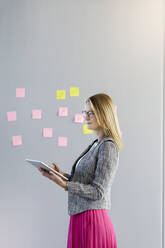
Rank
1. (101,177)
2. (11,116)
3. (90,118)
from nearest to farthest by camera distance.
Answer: (101,177)
(90,118)
(11,116)

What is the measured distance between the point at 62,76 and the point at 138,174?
3.18ft

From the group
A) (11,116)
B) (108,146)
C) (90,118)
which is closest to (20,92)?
(11,116)

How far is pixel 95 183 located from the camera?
1.50m

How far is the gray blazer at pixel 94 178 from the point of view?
1.50m

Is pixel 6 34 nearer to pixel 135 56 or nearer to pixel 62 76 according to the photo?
pixel 62 76

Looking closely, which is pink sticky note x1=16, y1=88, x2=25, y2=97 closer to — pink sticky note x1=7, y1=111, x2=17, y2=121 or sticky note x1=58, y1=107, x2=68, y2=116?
pink sticky note x1=7, y1=111, x2=17, y2=121

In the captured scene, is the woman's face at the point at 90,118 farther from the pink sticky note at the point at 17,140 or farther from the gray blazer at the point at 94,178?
the pink sticky note at the point at 17,140

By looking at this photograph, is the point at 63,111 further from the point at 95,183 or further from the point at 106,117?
the point at 95,183

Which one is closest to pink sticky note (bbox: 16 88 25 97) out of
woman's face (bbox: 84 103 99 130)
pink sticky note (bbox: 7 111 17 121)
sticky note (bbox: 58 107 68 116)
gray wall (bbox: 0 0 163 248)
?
gray wall (bbox: 0 0 163 248)

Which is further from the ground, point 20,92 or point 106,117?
point 20,92

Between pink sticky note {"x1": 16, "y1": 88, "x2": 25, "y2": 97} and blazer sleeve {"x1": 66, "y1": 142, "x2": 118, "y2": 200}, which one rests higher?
pink sticky note {"x1": 16, "y1": 88, "x2": 25, "y2": 97}

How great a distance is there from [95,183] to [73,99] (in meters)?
0.97

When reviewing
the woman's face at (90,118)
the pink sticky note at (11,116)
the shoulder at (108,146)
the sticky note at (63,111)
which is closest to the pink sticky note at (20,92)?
the pink sticky note at (11,116)

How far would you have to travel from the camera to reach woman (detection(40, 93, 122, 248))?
59.4 inches
